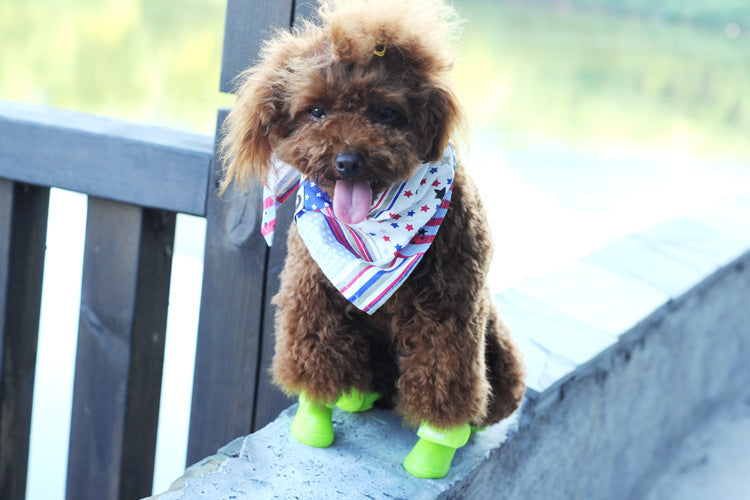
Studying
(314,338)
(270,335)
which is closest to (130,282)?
(270,335)

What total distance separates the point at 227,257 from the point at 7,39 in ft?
12.4

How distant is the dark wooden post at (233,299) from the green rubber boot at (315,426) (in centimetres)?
28

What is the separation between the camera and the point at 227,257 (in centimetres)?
138

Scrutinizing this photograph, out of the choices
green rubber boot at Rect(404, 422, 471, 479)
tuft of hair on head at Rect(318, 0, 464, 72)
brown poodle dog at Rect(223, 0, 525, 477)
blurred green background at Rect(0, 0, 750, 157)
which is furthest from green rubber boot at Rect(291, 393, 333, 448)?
blurred green background at Rect(0, 0, 750, 157)

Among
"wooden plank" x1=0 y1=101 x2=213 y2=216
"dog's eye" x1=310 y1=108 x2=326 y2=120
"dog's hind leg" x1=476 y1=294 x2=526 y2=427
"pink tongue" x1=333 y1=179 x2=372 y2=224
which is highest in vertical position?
"dog's eye" x1=310 y1=108 x2=326 y2=120

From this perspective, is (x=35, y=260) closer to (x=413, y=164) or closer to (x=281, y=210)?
(x=281, y=210)

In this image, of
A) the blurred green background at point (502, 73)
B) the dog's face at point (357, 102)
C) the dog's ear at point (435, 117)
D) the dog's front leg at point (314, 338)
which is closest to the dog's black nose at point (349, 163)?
the dog's face at point (357, 102)

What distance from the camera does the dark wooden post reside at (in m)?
1.25

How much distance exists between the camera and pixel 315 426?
1148 mm

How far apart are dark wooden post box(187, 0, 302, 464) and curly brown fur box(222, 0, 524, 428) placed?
232mm

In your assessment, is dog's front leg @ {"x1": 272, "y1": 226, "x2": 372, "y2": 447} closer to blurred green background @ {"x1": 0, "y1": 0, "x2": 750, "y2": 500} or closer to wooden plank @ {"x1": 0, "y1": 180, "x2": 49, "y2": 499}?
wooden plank @ {"x1": 0, "y1": 180, "x2": 49, "y2": 499}

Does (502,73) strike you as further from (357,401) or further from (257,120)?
(257,120)

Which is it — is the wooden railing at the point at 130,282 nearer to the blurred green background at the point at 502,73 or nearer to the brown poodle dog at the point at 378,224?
the brown poodle dog at the point at 378,224

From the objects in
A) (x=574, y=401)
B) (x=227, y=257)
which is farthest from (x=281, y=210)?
(x=574, y=401)
